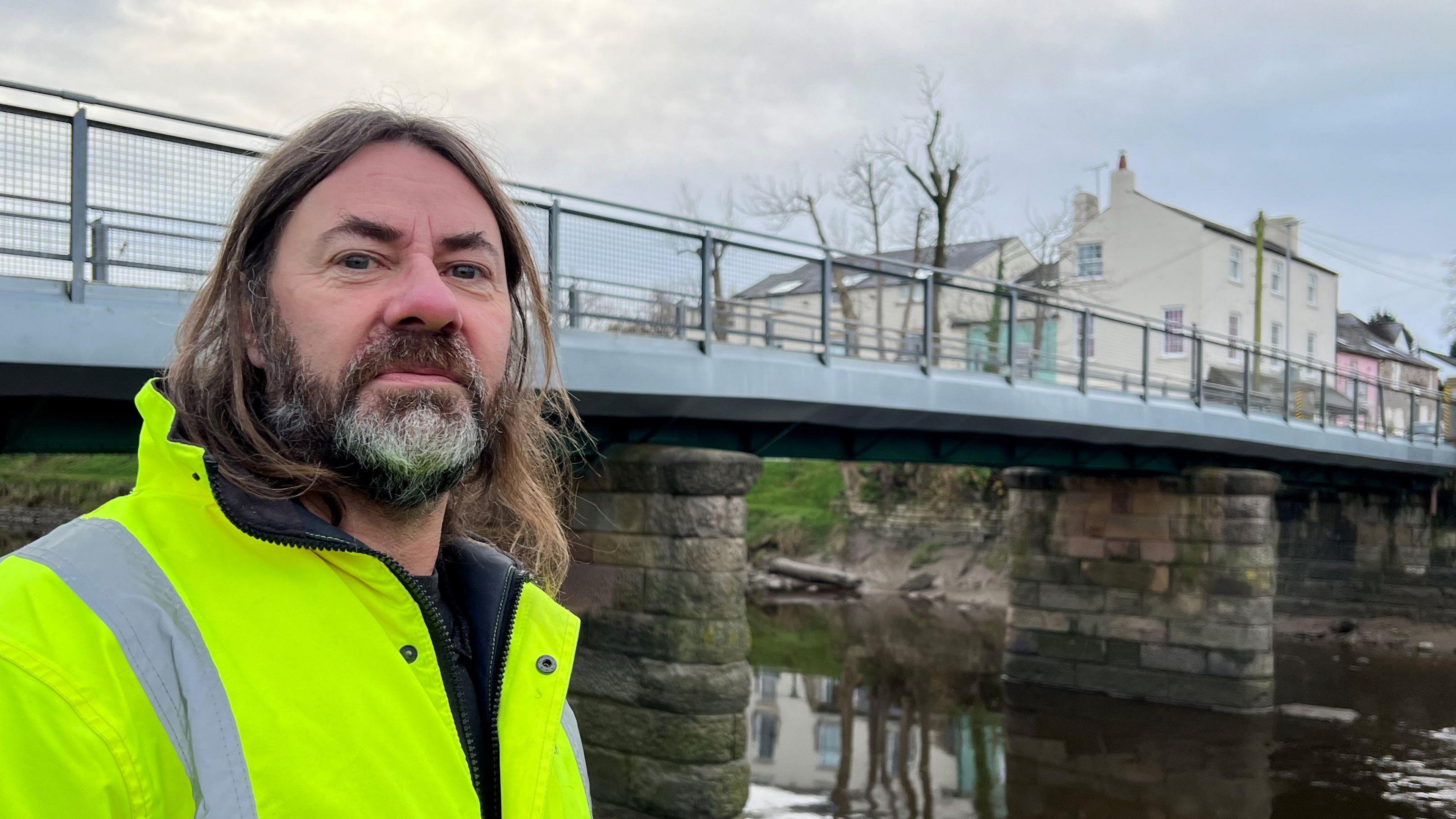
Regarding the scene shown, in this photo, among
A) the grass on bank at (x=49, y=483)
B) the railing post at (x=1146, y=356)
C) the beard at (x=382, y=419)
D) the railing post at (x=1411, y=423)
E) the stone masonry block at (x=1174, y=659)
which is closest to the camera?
the beard at (x=382, y=419)

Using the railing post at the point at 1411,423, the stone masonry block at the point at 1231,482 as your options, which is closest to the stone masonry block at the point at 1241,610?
the stone masonry block at the point at 1231,482

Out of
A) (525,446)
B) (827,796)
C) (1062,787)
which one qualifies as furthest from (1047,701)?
(525,446)

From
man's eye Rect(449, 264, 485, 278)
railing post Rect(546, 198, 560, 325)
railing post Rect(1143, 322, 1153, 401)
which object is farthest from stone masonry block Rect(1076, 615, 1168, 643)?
man's eye Rect(449, 264, 485, 278)

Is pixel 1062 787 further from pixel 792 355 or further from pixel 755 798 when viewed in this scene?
pixel 792 355

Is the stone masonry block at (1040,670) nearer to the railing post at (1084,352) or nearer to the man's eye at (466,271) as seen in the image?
the railing post at (1084,352)

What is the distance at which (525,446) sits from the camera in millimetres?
1996

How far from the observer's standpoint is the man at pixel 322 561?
3.53ft

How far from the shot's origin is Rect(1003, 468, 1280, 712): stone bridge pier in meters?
15.1

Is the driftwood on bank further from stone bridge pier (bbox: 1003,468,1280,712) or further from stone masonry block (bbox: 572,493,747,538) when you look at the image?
stone masonry block (bbox: 572,493,747,538)

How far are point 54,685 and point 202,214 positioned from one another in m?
5.07

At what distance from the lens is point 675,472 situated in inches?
326

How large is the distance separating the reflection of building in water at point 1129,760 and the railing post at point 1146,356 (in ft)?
13.5

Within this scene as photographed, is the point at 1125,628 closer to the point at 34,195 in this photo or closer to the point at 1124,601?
the point at 1124,601

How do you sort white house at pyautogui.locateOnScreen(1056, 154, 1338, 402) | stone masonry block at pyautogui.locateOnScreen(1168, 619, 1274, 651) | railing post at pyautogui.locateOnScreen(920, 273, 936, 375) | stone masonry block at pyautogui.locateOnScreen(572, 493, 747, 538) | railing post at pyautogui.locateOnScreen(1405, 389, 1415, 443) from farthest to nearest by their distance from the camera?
white house at pyautogui.locateOnScreen(1056, 154, 1338, 402)
railing post at pyautogui.locateOnScreen(1405, 389, 1415, 443)
stone masonry block at pyautogui.locateOnScreen(1168, 619, 1274, 651)
railing post at pyautogui.locateOnScreen(920, 273, 936, 375)
stone masonry block at pyautogui.locateOnScreen(572, 493, 747, 538)
